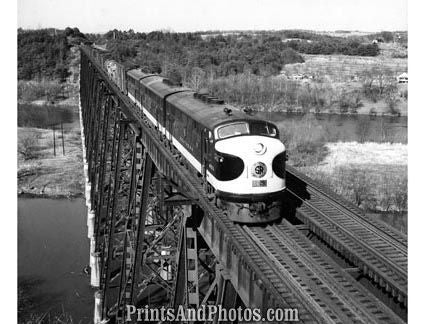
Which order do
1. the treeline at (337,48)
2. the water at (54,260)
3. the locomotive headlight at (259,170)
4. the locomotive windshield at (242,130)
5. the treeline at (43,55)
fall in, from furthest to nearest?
the treeline at (337,48) → the treeline at (43,55) → the water at (54,260) → the locomotive windshield at (242,130) → the locomotive headlight at (259,170)

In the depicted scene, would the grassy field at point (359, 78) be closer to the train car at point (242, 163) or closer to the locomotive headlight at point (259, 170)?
the train car at point (242, 163)

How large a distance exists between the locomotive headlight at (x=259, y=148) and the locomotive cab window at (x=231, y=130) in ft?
1.78

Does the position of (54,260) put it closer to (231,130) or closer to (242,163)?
(231,130)

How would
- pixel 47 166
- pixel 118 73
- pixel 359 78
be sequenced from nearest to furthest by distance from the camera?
pixel 118 73 < pixel 47 166 < pixel 359 78

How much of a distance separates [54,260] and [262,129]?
2147 centimetres

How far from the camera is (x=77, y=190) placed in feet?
140

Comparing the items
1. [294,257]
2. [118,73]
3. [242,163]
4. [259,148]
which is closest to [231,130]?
[259,148]

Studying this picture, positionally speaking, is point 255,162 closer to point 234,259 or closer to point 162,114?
point 234,259

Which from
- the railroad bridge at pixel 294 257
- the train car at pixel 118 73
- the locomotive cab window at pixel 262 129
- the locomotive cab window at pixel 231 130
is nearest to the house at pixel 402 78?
the train car at pixel 118 73

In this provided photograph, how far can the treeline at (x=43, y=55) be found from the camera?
92.4 metres

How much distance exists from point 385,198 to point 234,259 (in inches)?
1208

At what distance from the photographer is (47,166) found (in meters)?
47.3

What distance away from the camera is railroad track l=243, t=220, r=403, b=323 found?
8.62 m
